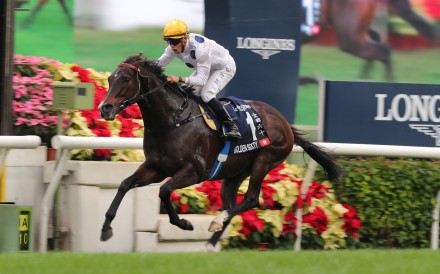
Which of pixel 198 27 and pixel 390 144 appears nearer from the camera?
pixel 390 144

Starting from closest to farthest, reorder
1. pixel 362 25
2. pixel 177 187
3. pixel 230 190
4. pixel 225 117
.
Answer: pixel 177 187 → pixel 225 117 → pixel 230 190 → pixel 362 25

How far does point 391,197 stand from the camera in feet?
31.8

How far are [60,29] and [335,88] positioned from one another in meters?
3.83

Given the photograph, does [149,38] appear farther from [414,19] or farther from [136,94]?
[136,94]

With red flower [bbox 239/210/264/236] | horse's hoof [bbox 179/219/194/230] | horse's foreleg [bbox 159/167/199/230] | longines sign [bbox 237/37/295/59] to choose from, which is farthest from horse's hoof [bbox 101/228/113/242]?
longines sign [bbox 237/37/295/59]

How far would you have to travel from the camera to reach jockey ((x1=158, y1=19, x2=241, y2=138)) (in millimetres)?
8227

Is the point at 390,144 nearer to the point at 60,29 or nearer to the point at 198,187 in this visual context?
the point at 198,187

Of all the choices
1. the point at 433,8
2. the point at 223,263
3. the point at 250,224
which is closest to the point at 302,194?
the point at 250,224

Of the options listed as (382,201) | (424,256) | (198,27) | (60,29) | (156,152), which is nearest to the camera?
(424,256)

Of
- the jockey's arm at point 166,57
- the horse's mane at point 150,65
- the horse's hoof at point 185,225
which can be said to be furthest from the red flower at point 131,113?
the horse's hoof at point 185,225

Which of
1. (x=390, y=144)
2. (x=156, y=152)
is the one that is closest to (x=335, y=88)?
(x=390, y=144)

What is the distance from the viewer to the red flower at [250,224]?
9.19 m

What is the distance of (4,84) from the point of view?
8.70m

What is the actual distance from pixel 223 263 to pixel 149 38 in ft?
23.5
